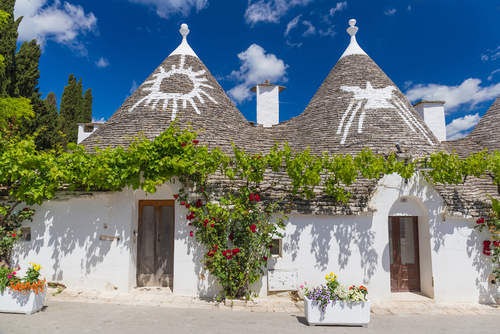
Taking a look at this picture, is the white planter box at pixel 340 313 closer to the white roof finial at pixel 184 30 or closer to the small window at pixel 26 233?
the small window at pixel 26 233

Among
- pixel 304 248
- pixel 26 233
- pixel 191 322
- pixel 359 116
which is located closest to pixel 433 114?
pixel 359 116

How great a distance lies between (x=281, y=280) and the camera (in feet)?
23.8

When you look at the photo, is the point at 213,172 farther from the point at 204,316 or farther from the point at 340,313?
the point at 340,313

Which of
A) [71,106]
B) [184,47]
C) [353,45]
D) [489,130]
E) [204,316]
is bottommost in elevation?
[204,316]

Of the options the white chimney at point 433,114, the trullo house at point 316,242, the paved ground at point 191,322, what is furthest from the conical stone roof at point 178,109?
the white chimney at point 433,114

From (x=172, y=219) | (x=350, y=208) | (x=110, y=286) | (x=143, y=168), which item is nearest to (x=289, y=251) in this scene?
(x=350, y=208)

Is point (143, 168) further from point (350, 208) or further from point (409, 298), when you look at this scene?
point (409, 298)

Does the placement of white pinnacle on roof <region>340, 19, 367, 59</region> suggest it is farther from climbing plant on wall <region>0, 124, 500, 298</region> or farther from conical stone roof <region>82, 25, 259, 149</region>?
climbing plant on wall <region>0, 124, 500, 298</region>

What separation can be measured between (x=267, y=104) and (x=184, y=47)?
13.8 feet

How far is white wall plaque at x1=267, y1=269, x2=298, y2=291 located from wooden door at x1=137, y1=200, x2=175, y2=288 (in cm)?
287

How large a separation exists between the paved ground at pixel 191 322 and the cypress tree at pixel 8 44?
584 inches

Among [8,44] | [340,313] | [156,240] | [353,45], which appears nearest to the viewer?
[340,313]

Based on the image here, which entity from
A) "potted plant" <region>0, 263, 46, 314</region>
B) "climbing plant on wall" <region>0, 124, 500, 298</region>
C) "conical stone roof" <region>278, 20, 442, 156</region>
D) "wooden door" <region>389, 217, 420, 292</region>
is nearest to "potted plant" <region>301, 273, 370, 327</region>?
"climbing plant on wall" <region>0, 124, 500, 298</region>

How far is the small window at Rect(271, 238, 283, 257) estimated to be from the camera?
24.5 feet
